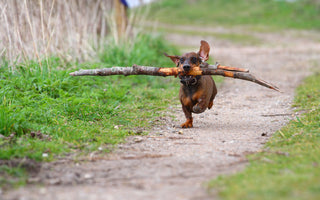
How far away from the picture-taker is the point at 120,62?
8.33 m

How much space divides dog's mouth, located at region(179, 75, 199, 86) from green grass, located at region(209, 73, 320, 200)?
1.16 metres

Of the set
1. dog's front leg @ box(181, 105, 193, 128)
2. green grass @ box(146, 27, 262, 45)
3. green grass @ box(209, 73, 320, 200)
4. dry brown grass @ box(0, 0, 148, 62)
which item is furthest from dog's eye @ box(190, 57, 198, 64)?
green grass @ box(146, 27, 262, 45)

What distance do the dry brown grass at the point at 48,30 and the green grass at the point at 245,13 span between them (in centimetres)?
1196

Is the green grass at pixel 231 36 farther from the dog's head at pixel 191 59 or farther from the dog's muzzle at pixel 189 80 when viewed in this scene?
the dog's muzzle at pixel 189 80

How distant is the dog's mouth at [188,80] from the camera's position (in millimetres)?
4988

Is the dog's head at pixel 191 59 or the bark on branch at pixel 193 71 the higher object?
the dog's head at pixel 191 59

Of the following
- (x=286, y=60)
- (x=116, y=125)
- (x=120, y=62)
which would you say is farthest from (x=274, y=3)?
(x=116, y=125)

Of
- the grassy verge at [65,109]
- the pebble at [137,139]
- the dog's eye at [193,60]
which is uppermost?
the dog's eye at [193,60]

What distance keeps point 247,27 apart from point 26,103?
18.2 meters

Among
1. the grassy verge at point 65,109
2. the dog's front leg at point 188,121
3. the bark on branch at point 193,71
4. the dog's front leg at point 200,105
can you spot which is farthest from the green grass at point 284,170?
the grassy verge at point 65,109

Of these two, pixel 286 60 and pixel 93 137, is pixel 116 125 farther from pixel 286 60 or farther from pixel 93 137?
pixel 286 60

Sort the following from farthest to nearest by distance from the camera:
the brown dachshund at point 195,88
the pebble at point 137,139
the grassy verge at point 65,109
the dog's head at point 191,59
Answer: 1. the brown dachshund at point 195,88
2. the dog's head at point 191,59
3. the pebble at point 137,139
4. the grassy verge at point 65,109

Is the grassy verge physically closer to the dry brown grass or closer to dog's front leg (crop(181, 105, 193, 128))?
the dry brown grass

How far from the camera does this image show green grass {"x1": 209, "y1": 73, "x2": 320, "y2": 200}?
2633 millimetres
